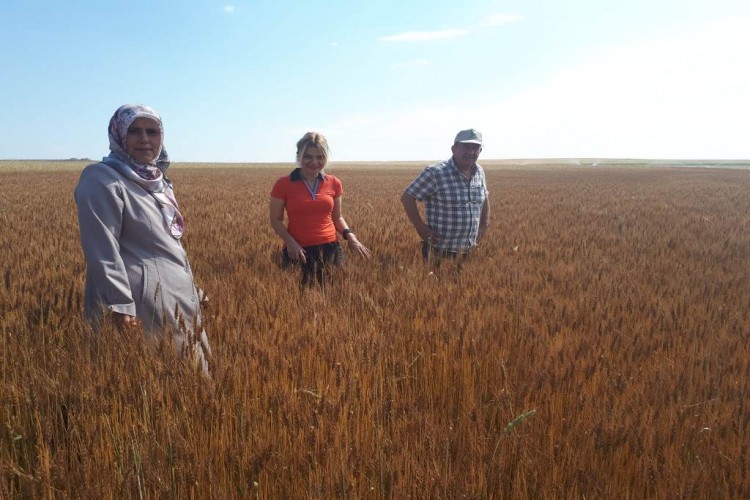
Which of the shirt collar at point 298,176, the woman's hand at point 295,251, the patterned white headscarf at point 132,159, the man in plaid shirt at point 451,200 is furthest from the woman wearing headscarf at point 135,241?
the man in plaid shirt at point 451,200

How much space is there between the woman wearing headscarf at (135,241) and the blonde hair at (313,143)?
1.66 metres

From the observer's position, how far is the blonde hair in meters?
4.05

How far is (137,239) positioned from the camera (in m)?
2.30

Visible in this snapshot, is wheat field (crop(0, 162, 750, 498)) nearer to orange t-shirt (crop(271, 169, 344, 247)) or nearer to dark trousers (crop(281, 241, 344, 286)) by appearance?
dark trousers (crop(281, 241, 344, 286))

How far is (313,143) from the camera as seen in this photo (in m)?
4.05

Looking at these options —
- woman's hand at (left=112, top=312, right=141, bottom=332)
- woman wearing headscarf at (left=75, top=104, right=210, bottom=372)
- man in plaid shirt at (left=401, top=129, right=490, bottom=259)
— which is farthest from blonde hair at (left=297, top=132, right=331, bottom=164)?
woman's hand at (left=112, top=312, right=141, bottom=332)

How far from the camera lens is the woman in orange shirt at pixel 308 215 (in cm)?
418

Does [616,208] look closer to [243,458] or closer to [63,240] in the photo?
[63,240]

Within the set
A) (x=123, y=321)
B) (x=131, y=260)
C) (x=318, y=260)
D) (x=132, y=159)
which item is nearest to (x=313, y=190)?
(x=318, y=260)

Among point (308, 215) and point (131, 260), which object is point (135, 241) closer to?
point (131, 260)

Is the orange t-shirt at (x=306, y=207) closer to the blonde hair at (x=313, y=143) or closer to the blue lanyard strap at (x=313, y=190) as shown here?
the blue lanyard strap at (x=313, y=190)

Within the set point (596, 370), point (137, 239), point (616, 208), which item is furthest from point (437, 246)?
point (616, 208)

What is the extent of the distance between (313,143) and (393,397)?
2590mm

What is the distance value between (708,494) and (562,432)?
459mm
